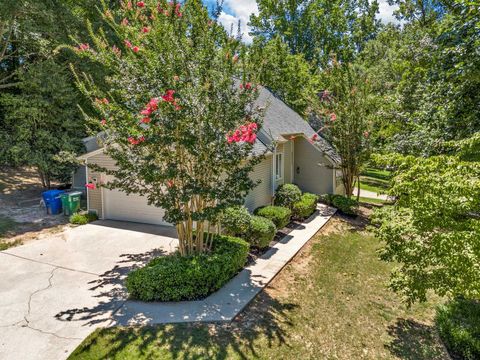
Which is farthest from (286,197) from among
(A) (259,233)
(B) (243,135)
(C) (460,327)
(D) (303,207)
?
(C) (460,327)

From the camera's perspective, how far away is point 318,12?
3244 cm

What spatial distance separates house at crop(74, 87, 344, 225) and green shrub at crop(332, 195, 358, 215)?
1606mm

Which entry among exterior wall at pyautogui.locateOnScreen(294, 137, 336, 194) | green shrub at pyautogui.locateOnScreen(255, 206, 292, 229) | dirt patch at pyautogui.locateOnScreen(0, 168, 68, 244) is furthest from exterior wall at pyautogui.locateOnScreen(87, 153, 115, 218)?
exterior wall at pyautogui.locateOnScreen(294, 137, 336, 194)

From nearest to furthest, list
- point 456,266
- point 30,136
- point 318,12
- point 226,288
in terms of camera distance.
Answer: point 456,266 < point 226,288 < point 30,136 < point 318,12

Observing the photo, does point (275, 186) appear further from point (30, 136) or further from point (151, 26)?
point (30, 136)

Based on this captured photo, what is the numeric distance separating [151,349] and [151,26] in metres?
6.70

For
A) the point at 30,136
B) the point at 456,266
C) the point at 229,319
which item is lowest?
the point at 229,319

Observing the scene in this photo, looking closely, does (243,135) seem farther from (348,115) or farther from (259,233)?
(348,115)

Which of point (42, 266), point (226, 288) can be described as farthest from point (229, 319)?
point (42, 266)

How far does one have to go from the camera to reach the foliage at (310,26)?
33062mm

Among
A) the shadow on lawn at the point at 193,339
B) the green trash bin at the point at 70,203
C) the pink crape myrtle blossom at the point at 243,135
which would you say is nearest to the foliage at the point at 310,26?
the green trash bin at the point at 70,203

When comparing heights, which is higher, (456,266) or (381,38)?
(381,38)

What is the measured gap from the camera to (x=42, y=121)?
17.0 metres

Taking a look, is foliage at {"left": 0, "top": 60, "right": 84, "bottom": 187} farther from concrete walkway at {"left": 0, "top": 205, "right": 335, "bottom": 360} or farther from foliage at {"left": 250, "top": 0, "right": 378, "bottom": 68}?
foliage at {"left": 250, "top": 0, "right": 378, "bottom": 68}
